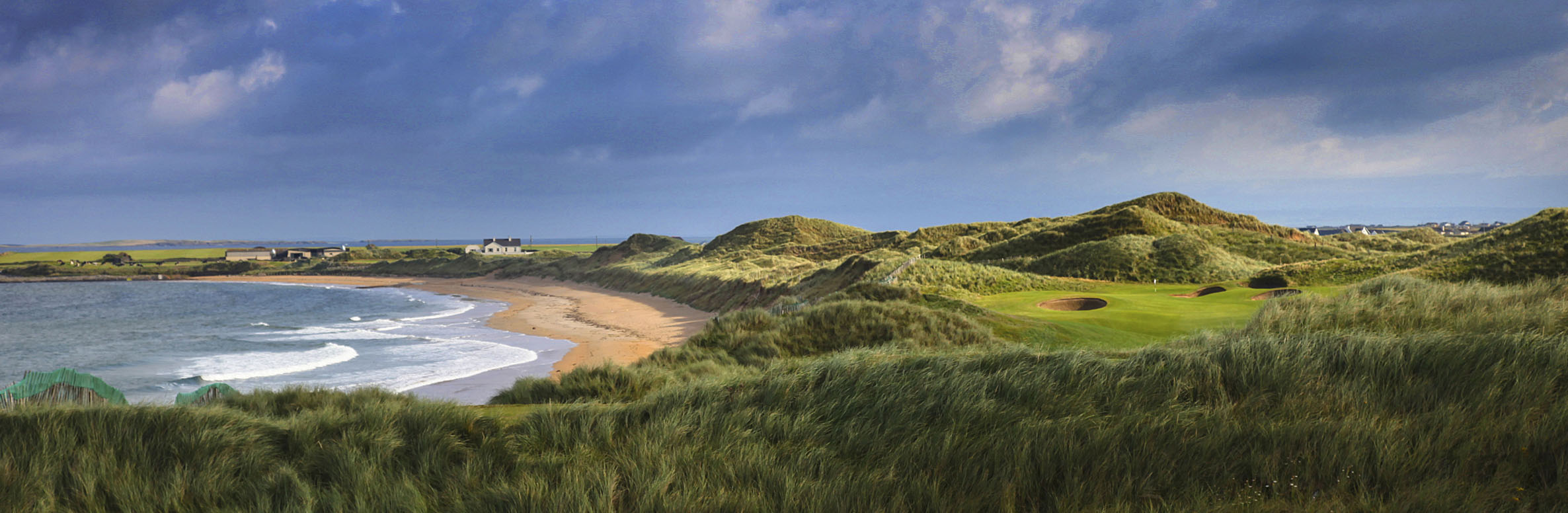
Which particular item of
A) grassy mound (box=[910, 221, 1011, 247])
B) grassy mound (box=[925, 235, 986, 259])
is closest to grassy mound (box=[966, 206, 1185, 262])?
grassy mound (box=[925, 235, 986, 259])

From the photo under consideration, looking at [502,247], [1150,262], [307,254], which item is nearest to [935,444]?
[1150,262]

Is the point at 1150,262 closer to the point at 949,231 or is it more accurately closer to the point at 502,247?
the point at 949,231

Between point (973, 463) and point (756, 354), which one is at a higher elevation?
point (973, 463)

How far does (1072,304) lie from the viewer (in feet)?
52.5

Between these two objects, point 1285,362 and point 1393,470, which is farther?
point 1285,362

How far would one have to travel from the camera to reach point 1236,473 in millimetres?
3033

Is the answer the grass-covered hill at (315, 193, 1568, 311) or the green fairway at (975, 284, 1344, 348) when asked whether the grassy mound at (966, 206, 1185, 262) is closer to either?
the grass-covered hill at (315, 193, 1568, 311)

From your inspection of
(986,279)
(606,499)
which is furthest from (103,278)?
(606,499)

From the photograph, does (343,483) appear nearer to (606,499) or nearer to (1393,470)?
(606,499)

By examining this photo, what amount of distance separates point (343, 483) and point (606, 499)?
154 centimetres

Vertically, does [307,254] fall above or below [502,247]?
below

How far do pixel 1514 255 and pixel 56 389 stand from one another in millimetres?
26415

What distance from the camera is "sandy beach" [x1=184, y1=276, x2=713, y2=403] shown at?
1739 centimetres

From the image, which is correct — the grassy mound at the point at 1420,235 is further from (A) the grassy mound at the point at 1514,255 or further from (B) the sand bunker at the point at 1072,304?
(B) the sand bunker at the point at 1072,304
